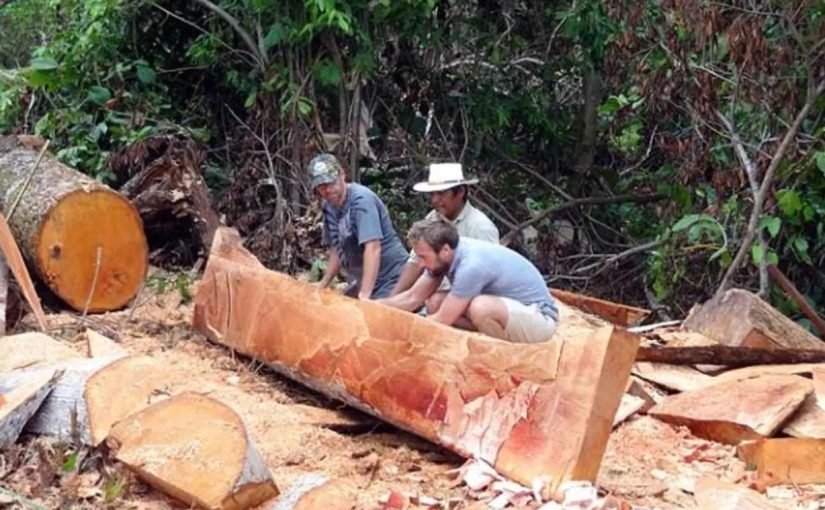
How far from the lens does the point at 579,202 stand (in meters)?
10.1

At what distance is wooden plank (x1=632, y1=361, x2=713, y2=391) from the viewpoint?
19.5ft

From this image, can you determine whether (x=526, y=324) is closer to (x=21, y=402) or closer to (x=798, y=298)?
(x=21, y=402)

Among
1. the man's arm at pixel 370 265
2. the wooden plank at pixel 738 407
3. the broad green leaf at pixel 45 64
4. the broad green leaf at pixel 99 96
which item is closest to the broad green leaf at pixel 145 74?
the broad green leaf at pixel 99 96

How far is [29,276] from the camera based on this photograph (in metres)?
6.80

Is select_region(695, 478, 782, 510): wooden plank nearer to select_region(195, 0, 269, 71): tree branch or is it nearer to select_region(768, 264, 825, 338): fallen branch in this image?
select_region(768, 264, 825, 338): fallen branch

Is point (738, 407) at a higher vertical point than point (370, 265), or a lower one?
lower

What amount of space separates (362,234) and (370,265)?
19 cm

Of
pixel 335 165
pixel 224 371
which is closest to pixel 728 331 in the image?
pixel 335 165

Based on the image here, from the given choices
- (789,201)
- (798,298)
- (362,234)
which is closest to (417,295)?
(362,234)

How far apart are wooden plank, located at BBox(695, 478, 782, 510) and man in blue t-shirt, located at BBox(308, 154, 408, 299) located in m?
2.34

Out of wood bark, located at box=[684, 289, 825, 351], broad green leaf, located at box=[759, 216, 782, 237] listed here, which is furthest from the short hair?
broad green leaf, located at box=[759, 216, 782, 237]

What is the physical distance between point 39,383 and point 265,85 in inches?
184

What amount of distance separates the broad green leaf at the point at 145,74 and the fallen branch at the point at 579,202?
11.6ft

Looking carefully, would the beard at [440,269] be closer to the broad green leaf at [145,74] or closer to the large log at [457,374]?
the large log at [457,374]
